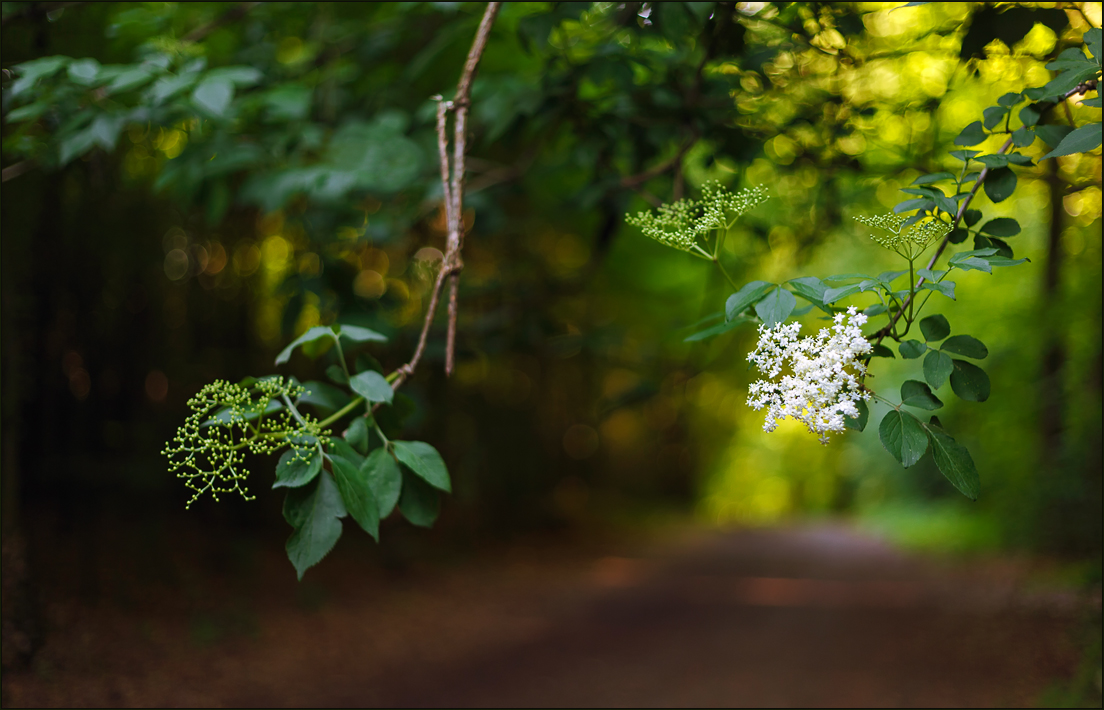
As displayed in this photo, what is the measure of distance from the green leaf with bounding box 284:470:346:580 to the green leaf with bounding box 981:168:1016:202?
1495mm

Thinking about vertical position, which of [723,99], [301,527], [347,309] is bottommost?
[347,309]

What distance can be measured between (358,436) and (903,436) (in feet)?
3.52

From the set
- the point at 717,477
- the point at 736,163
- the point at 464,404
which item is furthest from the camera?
the point at 717,477

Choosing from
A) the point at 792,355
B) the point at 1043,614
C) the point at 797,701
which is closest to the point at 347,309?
the point at 792,355

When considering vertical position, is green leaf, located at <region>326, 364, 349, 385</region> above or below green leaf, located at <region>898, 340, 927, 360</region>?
below

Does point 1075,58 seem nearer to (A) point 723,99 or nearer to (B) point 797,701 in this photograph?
(A) point 723,99

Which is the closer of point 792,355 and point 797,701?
point 792,355

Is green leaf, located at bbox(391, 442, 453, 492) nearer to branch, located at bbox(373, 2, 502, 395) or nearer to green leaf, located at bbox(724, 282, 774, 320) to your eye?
branch, located at bbox(373, 2, 502, 395)

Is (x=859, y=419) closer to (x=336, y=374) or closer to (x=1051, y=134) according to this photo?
(x=1051, y=134)

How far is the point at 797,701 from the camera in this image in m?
4.04

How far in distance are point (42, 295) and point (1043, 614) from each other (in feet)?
22.9

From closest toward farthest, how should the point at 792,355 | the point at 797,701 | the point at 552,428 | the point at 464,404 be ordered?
the point at 792,355
the point at 797,701
the point at 464,404
the point at 552,428

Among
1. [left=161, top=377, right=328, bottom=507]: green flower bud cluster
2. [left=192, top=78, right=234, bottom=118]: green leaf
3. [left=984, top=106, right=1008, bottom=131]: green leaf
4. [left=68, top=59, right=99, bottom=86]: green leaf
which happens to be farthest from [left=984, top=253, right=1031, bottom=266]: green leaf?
[left=68, top=59, right=99, bottom=86]: green leaf

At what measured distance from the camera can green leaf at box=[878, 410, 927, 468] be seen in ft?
3.96
